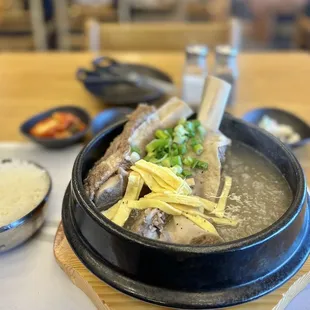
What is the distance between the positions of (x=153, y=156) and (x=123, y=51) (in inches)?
60.2

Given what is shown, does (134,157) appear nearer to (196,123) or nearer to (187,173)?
(187,173)

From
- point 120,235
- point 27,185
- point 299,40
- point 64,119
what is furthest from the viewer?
point 299,40

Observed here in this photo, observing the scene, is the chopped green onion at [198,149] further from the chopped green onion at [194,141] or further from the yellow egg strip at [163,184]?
the yellow egg strip at [163,184]

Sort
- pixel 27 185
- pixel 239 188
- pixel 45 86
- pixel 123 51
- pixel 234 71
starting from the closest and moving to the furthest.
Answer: pixel 239 188 → pixel 27 185 → pixel 234 71 → pixel 45 86 → pixel 123 51

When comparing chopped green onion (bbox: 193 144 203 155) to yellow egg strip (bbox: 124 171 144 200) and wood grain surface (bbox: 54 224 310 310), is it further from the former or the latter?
wood grain surface (bbox: 54 224 310 310)

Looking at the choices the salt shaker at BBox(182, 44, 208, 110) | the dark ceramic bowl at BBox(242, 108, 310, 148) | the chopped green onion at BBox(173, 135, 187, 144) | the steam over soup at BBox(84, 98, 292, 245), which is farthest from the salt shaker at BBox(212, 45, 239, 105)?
the chopped green onion at BBox(173, 135, 187, 144)

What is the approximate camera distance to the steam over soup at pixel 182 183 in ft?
3.19

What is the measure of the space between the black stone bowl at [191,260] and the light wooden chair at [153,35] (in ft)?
5.33

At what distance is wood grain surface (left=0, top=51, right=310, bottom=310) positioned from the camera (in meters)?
1.88

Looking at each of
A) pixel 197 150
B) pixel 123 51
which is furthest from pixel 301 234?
pixel 123 51

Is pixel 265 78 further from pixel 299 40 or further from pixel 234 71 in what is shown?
pixel 299 40

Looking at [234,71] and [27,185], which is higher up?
[234,71]

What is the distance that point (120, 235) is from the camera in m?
0.88

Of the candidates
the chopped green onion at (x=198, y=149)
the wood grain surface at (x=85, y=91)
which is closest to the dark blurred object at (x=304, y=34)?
the wood grain surface at (x=85, y=91)
